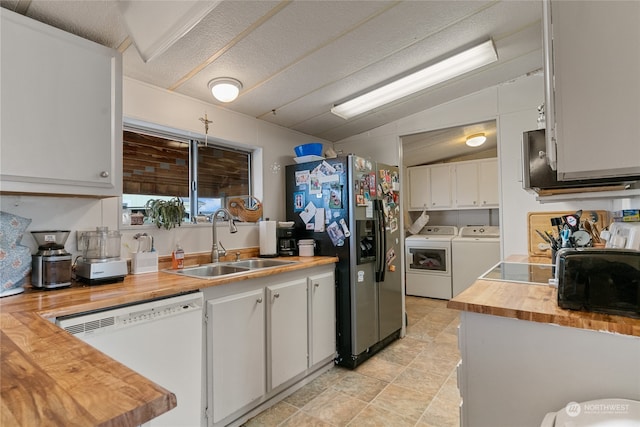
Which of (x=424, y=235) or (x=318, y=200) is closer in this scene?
(x=318, y=200)

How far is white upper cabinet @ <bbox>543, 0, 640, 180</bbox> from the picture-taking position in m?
0.94

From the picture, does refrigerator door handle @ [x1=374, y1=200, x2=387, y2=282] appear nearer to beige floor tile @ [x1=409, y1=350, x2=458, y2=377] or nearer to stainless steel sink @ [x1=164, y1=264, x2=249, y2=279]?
beige floor tile @ [x1=409, y1=350, x2=458, y2=377]

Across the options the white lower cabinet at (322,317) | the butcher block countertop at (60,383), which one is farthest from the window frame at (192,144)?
the butcher block countertop at (60,383)

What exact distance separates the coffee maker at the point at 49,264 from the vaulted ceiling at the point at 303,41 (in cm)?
105

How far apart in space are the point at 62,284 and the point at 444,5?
252 centimetres

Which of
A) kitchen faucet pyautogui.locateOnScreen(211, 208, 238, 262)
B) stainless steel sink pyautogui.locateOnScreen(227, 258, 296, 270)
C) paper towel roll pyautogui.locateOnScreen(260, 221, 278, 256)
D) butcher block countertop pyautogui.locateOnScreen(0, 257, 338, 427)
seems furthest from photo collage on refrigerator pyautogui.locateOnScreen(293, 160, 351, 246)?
butcher block countertop pyautogui.locateOnScreen(0, 257, 338, 427)

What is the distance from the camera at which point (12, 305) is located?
4.05 feet

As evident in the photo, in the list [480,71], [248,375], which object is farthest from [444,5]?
[248,375]

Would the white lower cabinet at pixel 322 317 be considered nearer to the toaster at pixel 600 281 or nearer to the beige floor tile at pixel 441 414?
the beige floor tile at pixel 441 414

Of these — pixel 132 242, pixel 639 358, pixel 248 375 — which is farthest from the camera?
pixel 132 242

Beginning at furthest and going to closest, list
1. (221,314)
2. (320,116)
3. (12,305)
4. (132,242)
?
(320,116), (132,242), (221,314), (12,305)

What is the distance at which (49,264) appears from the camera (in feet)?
4.84

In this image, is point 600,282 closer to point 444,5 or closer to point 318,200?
point 444,5

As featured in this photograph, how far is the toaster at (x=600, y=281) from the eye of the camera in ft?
3.54
